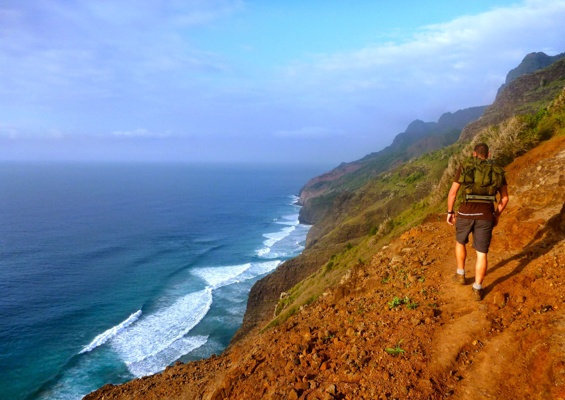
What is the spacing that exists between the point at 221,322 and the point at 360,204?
111ft

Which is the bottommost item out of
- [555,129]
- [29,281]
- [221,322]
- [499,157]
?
[221,322]

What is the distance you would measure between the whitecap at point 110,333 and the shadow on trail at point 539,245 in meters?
34.2

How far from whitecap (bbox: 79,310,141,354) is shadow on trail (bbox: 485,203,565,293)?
34.2 metres

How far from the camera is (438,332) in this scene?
6238mm

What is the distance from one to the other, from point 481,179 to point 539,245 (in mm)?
2878

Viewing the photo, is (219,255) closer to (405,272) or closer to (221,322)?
(221,322)

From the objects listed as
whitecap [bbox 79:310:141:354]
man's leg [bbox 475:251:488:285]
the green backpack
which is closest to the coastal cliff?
man's leg [bbox 475:251:488:285]

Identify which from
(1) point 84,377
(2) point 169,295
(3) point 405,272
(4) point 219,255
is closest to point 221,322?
(2) point 169,295

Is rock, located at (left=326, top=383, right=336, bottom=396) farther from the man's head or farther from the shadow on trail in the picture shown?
the man's head

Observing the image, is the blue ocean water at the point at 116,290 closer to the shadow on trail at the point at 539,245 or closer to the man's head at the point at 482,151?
the shadow on trail at the point at 539,245

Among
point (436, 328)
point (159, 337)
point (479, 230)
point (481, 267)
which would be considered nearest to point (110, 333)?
point (159, 337)

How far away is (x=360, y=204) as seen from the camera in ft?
200

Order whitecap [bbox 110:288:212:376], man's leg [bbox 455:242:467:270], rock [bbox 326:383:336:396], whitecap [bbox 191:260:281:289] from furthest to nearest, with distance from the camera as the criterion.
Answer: whitecap [bbox 191:260:281:289]
whitecap [bbox 110:288:212:376]
man's leg [bbox 455:242:467:270]
rock [bbox 326:383:336:396]

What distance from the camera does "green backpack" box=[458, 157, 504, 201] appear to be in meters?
6.70
